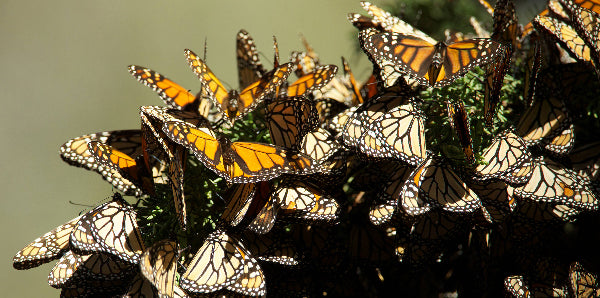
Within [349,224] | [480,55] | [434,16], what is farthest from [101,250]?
[434,16]

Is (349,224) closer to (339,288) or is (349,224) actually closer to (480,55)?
(339,288)

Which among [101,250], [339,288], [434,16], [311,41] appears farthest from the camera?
[311,41]

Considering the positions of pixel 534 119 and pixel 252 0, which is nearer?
pixel 534 119

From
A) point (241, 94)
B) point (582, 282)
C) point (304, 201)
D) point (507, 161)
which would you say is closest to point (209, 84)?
point (241, 94)

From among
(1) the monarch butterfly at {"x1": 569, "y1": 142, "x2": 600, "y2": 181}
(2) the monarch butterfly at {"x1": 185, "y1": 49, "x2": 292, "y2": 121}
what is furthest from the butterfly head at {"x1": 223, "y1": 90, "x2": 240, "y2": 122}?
(1) the monarch butterfly at {"x1": 569, "y1": 142, "x2": 600, "y2": 181}

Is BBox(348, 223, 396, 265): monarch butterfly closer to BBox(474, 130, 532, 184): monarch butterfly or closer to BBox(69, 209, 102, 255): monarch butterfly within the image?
BBox(474, 130, 532, 184): monarch butterfly

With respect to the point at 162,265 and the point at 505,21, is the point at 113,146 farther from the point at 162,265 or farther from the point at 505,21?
the point at 505,21
